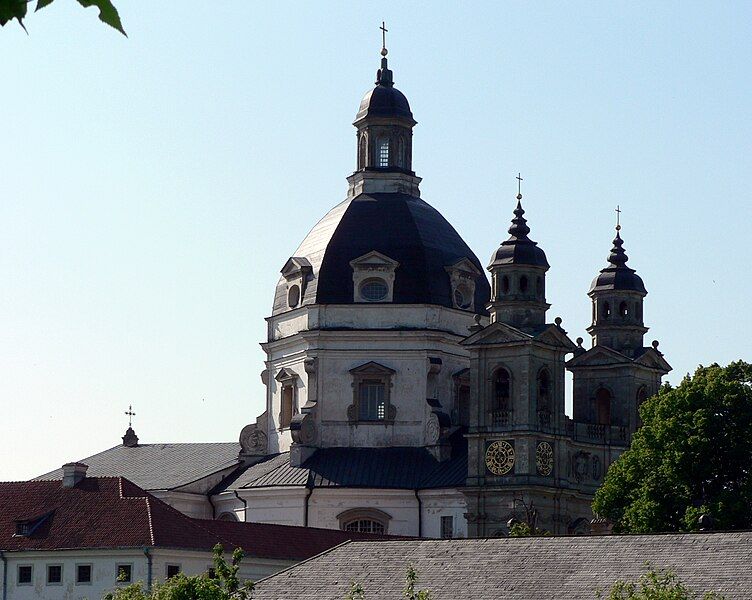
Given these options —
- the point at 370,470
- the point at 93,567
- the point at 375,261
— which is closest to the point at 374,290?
the point at 375,261

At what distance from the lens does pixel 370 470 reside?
73.3 metres

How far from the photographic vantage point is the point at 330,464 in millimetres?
73938

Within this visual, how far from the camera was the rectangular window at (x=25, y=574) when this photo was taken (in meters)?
58.8

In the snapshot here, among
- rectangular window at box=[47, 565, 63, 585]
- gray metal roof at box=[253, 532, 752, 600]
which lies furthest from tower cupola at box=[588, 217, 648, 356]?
gray metal roof at box=[253, 532, 752, 600]

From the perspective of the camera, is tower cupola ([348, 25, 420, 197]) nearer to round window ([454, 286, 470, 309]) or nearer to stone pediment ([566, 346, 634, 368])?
round window ([454, 286, 470, 309])

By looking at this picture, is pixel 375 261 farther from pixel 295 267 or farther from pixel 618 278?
pixel 618 278

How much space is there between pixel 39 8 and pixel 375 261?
69.9m

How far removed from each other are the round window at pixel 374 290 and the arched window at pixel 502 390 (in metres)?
7.89

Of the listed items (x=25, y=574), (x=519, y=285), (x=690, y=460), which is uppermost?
(x=519, y=285)

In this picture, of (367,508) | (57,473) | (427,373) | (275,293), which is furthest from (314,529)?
(57,473)

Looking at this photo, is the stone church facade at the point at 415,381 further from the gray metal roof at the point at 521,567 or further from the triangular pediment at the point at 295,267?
the gray metal roof at the point at 521,567

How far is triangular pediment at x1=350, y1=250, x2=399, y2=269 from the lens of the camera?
75.4 meters

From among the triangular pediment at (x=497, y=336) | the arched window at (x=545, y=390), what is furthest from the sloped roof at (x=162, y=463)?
the arched window at (x=545, y=390)

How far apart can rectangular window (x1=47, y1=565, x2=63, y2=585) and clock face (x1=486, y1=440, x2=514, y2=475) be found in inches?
784
